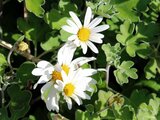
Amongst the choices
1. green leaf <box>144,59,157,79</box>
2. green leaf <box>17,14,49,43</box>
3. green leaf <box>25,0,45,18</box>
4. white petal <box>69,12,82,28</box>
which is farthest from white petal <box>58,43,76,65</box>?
green leaf <box>144,59,157,79</box>

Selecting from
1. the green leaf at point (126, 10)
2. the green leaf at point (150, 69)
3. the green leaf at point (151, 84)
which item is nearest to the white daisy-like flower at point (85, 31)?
the green leaf at point (126, 10)

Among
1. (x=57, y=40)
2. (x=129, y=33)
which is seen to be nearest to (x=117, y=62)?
(x=129, y=33)

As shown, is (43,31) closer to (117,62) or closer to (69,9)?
(69,9)

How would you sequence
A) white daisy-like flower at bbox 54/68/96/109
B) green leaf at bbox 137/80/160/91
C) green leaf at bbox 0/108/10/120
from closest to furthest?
white daisy-like flower at bbox 54/68/96/109
green leaf at bbox 0/108/10/120
green leaf at bbox 137/80/160/91

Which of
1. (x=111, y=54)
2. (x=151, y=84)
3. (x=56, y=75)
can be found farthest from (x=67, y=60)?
(x=151, y=84)

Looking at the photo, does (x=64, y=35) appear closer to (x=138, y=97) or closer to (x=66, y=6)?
(x=66, y=6)

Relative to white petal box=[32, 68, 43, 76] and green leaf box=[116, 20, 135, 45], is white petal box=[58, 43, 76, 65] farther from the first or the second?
green leaf box=[116, 20, 135, 45]

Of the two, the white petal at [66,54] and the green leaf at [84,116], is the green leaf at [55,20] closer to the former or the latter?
the white petal at [66,54]
